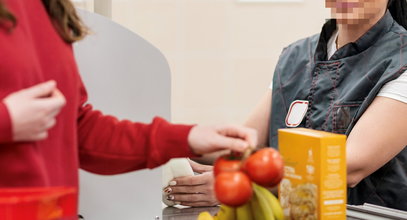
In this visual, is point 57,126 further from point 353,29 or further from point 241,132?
point 353,29

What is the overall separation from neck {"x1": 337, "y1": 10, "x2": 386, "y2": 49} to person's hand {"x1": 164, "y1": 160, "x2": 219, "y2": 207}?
0.66m

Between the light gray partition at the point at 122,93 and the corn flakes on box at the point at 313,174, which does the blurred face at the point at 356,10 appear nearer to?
the light gray partition at the point at 122,93

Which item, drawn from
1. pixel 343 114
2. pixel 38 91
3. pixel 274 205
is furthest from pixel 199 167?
pixel 38 91

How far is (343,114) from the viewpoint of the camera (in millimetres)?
2051

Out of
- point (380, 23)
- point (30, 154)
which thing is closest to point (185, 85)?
point (380, 23)

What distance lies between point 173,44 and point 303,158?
88.9 inches

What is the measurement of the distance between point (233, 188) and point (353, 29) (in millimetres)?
1220

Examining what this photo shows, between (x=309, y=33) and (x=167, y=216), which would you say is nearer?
(x=167, y=216)

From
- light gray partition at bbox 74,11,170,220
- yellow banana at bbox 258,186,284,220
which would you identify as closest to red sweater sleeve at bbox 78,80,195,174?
yellow banana at bbox 258,186,284,220

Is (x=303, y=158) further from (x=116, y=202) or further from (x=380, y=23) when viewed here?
(x=380, y=23)

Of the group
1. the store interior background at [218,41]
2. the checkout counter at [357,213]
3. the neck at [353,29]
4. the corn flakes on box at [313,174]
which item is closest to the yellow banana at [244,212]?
the corn flakes on box at [313,174]

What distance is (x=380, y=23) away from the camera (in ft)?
6.82

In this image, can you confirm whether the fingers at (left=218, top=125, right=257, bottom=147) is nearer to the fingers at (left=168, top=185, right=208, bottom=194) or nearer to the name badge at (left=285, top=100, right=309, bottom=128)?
the fingers at (left=168, top=185, right=208, bottom=194)

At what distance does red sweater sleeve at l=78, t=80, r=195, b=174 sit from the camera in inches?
47.4
